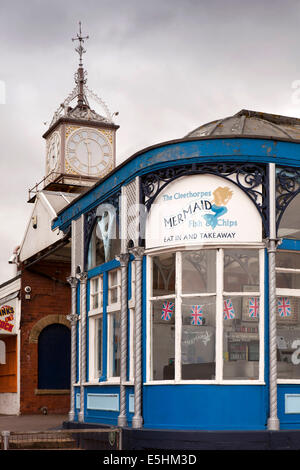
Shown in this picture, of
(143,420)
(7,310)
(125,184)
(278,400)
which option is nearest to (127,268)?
(125,184)

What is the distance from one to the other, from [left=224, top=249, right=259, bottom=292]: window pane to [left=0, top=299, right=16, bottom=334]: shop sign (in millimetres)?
12893

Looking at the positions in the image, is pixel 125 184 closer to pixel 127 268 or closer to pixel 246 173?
pixel 127 268

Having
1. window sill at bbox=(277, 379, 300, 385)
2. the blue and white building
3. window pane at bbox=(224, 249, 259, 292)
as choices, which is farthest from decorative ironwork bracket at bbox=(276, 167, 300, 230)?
window sill at bbox=(277, 379, 300, 385)

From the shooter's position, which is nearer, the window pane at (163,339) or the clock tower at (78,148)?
the window pane at (163,339)

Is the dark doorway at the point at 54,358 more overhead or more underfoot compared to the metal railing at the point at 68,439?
more overhead

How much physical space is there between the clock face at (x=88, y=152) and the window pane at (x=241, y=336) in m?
15.6

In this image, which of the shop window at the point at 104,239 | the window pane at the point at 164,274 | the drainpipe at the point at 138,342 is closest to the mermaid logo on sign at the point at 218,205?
the window pane at the point at 164,274

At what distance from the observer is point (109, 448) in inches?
519

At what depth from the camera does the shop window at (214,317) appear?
40.2 feet

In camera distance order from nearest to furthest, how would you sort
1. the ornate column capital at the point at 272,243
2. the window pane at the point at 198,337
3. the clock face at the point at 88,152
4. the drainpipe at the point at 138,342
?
1. the ornate column capital at the point at 272,243
2. the window pane at the point at 198,337
3. the drainpipe at the point at 138,342
4. the clock face at the point at 88,152

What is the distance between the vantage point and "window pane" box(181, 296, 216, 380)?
12.4m

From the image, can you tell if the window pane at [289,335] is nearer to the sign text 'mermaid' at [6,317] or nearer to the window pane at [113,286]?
the window pane at [113,286]

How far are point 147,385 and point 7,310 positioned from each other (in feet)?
40.0

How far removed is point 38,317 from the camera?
24094mm
